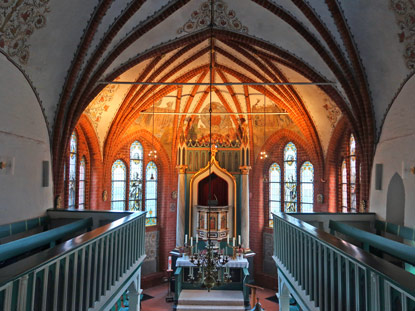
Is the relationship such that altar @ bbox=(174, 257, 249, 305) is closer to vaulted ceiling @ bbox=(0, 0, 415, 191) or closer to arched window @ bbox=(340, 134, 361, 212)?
arched window @ bbox=(340, 134, 361, 212)

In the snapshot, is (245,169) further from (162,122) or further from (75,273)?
(75,273)

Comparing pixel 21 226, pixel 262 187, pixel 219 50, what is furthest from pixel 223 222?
pixel 21 226

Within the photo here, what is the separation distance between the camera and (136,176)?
1861 cm

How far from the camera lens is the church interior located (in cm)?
542

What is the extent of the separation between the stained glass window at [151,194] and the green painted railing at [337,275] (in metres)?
12.2

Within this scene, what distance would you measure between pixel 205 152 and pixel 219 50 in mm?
5723

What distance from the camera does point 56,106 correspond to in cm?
1103

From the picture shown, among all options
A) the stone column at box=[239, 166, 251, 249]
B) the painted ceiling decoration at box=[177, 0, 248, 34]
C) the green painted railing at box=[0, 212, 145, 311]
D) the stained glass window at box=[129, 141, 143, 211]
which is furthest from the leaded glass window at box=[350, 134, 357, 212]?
the green painted railing at box=[0, 212, 145, 311]

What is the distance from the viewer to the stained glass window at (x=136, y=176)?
18.4 m

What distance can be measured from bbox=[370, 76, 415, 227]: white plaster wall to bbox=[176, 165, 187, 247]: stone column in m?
8.87

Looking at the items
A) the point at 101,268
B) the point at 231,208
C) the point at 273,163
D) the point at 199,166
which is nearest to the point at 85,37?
the point at 101,268

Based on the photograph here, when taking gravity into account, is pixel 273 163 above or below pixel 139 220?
above

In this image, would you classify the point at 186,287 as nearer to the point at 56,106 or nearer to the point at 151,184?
the point at 151,184

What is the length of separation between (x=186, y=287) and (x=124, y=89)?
858 cm
